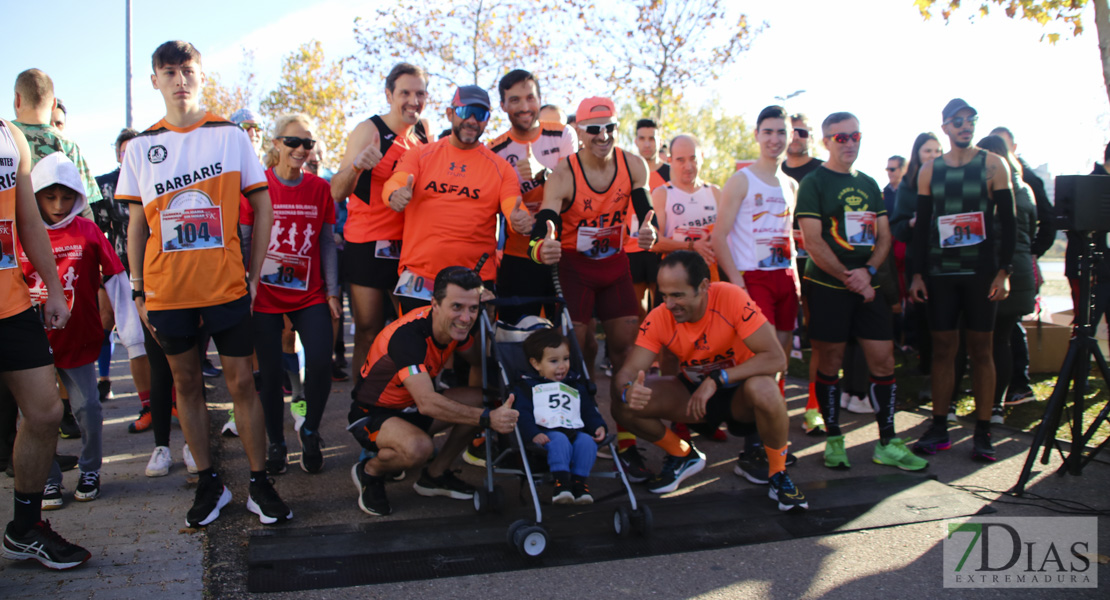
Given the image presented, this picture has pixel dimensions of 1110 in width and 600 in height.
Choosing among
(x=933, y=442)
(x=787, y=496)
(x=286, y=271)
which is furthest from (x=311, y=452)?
(x=933, y=442)

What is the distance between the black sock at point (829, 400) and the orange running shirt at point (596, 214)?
1603 mm

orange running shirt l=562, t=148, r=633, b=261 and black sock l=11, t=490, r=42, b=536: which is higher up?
orange running shirt l=562, t=148, r=633, b=261

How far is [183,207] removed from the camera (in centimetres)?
351

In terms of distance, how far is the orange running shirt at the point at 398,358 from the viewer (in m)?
3.80

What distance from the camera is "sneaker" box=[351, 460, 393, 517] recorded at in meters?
3.86

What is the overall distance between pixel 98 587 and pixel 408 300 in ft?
6.75

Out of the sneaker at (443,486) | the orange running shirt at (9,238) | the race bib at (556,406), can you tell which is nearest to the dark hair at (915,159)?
the race bib at (556,406)

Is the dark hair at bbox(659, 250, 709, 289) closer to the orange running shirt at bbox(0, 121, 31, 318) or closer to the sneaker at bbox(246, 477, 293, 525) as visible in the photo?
the sneaker at bbox(246, 477, 293, 525)

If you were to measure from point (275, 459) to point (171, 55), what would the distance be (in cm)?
231

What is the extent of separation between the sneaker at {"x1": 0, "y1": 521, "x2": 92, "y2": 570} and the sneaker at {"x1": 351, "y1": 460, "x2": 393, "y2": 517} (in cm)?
124

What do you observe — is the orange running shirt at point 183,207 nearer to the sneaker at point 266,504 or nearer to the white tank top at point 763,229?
the sneaker at point 266,504

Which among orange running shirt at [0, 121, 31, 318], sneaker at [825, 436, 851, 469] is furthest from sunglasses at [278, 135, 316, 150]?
sneaker at [825, 436, 851, 469]

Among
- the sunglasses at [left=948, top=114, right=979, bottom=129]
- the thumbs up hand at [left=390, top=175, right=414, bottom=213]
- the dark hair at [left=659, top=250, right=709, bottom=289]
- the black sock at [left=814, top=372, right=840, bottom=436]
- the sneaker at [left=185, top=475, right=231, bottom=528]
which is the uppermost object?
the sunglasses at [left=948, top=114, right=979, bottom=129]

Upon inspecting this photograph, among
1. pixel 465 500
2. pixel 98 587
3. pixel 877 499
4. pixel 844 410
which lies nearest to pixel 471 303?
pixel 465 500
